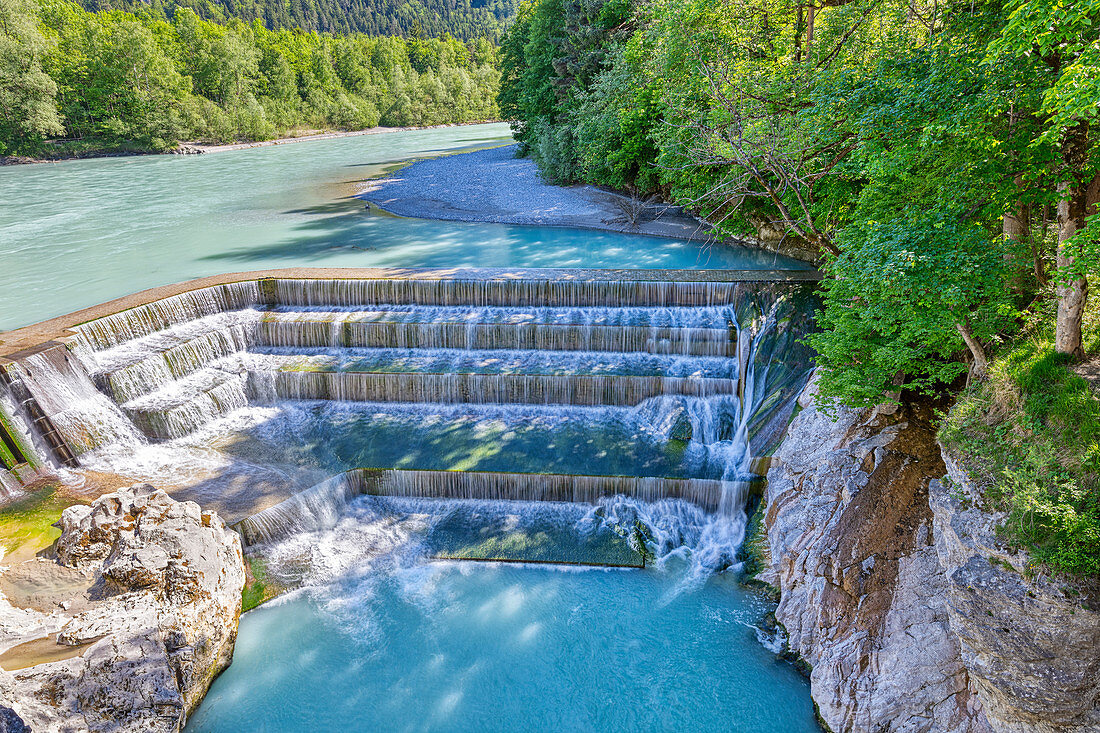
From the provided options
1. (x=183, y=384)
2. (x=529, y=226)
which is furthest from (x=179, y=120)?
(x=183, y=384)

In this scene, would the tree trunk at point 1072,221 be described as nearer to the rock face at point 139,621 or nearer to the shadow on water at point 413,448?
the shadow on water at point 413,448

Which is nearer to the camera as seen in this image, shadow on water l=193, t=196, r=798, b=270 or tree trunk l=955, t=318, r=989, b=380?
tree trunk l=955, t=318, r=989, b=380

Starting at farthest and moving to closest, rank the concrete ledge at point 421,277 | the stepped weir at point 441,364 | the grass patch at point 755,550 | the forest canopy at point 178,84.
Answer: the forest canopy at point 178,84, the concrete ledge at point 421,277, the stepped weir at point 441,364, the grass patch at point 755,550

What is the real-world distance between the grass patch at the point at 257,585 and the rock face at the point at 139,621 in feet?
0.57

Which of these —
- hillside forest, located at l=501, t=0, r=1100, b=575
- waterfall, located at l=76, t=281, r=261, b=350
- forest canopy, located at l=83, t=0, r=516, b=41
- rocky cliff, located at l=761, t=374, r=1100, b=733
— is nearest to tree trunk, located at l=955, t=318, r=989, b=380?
hillside forest, located at l=501, t=0, r=1100, b=575

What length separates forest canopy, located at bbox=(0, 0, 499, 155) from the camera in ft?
166

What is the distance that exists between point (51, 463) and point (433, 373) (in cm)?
631

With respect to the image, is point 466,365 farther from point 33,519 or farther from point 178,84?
point 178,84

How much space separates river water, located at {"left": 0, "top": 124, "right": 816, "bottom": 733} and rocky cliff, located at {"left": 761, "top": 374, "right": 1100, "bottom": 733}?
0.76 meters

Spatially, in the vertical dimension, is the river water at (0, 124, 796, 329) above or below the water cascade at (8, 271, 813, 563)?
above

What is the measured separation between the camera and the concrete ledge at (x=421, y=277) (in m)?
11.8

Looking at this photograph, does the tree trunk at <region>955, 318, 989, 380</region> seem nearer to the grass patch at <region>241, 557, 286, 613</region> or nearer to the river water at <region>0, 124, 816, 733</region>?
the river water at <region>0, 124, 816, 733</region>

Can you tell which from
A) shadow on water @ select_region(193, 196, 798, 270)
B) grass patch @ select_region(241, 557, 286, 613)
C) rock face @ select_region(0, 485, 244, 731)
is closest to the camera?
rock face @ select_region(0, 485, 244, 731)

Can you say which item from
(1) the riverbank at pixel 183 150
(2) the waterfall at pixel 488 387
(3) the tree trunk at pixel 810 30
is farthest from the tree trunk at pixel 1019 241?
(1) the riverbank at pixel 183 150
